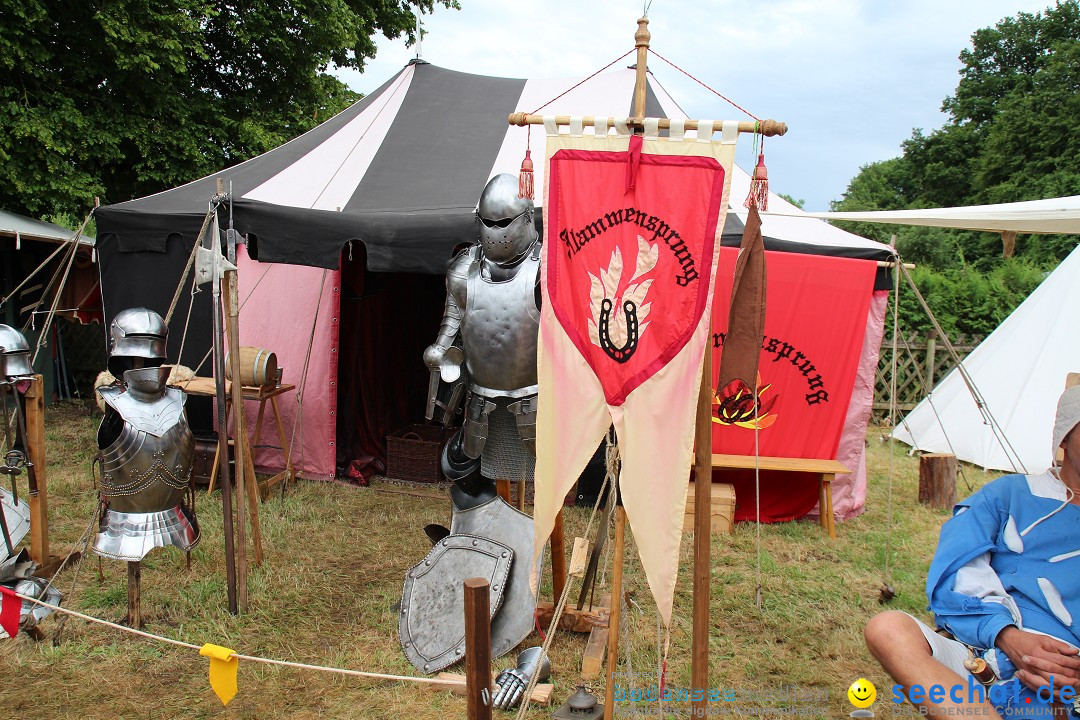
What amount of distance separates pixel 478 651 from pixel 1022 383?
220 inches

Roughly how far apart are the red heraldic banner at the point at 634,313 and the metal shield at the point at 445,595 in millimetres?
862

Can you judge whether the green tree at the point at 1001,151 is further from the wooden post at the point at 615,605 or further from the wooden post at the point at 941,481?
the wooden post at the point at 615,605

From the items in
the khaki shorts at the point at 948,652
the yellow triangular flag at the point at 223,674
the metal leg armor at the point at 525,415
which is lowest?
the yellow triangular flag at the point at 223,674

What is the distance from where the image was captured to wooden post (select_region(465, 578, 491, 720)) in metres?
1.50

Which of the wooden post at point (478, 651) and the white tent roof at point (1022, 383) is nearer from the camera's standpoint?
the wooden post at point (478, 651)

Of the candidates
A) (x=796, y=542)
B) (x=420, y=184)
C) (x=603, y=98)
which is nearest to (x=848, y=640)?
(x=796, y=542)

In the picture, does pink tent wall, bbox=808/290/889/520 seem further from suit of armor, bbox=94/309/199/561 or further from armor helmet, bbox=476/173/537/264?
suit of armor, bbox=94/309/199/561

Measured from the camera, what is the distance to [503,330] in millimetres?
2801

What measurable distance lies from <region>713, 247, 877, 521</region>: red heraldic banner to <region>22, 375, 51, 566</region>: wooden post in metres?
3.24

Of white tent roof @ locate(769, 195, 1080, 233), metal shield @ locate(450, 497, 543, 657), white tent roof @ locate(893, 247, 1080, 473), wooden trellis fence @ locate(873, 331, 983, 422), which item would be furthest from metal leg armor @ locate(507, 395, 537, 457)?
wooden trellis fence @ locate(873, 331, 983, 422)

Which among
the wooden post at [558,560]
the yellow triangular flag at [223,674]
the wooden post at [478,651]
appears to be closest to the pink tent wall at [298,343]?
the wooden post at [558,560]

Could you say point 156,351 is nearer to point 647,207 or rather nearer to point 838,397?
point 647,207

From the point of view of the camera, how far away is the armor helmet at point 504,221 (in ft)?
8.98

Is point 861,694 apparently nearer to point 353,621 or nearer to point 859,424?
point 353,621
